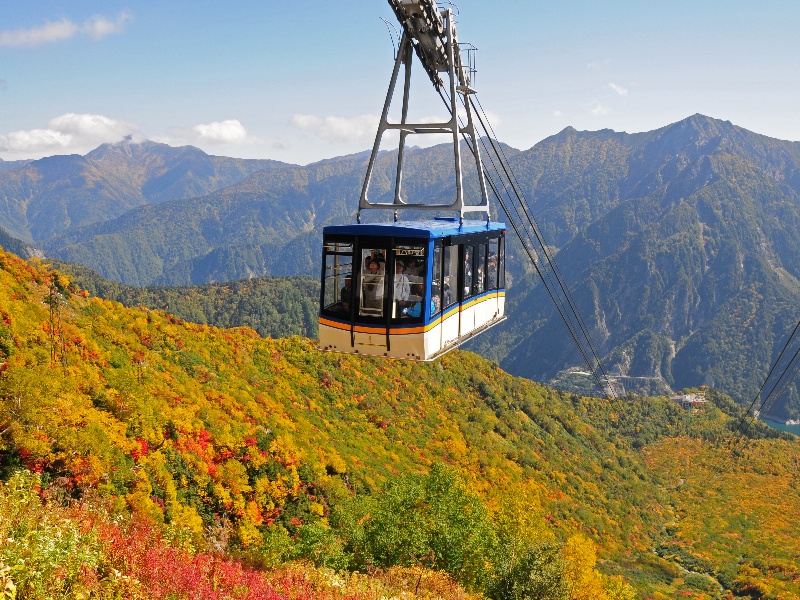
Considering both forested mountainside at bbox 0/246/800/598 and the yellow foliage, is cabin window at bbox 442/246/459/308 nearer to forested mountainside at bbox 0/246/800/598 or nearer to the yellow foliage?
forested mountainside at bbox 0/246/800/598

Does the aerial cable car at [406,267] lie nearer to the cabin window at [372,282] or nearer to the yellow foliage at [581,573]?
the cabin window at [372,282]

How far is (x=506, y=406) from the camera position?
9800cm

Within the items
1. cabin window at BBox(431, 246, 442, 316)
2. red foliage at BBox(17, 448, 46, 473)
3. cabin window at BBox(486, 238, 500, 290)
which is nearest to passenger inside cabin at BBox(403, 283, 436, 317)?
cabin window at BBox(431, 246, 442, 316)

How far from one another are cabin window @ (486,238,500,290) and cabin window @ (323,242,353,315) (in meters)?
6.31

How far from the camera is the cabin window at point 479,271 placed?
71.5ft

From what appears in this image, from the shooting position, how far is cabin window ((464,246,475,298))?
821 inches

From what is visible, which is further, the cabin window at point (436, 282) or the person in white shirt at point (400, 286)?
the cabin window at point (436, 282)

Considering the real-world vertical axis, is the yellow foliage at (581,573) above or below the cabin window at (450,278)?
below

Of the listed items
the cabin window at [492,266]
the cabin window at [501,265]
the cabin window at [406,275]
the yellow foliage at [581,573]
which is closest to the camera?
the cabin window at [406,275]

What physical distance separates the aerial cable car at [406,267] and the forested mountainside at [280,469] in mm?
7130

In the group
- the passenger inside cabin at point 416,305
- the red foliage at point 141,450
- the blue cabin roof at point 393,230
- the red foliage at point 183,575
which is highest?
the blue cabin roof at point 393,230

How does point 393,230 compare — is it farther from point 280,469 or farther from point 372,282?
point 280,469

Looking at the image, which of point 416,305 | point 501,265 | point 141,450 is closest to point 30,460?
point 141,450

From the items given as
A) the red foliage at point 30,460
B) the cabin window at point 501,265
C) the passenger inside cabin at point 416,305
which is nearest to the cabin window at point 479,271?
the cabin window at point 501,265
